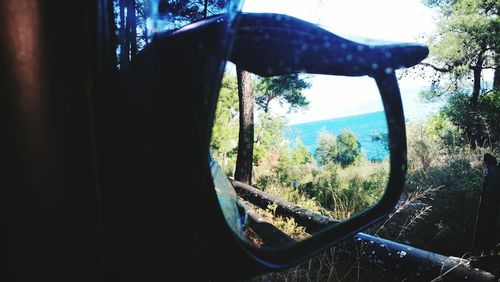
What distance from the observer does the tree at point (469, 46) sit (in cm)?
1414

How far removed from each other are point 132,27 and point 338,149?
275 inches

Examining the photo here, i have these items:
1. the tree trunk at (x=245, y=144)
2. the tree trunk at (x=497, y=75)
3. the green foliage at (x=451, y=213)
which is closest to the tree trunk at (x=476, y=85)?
the tree trunk at (x=497, y=75)

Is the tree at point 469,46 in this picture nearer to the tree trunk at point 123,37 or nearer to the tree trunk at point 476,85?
the tree trunk at point 476,85

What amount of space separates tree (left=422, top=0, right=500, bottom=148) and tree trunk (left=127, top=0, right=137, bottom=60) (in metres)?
15.4

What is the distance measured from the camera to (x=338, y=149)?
7293 mm

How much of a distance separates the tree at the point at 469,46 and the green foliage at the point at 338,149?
7913 millimetres

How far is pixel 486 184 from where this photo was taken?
3365 millimetres

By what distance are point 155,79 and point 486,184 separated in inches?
153

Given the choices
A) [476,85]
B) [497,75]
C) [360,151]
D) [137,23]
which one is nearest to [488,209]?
[137,23]

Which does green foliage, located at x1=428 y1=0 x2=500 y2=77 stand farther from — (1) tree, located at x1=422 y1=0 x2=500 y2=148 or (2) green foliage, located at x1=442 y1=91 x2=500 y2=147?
(2) green foliage, located at x1=442 y1=91 x2=500 y2=147

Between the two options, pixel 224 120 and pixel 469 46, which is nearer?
pixel 224 120

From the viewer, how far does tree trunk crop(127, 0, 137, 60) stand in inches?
26.8

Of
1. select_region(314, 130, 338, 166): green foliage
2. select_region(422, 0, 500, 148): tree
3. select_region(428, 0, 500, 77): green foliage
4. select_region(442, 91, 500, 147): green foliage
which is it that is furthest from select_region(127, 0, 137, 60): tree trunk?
select_region(428, 0, 500, 77): green foliage

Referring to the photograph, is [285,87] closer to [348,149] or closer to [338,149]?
[338,149]
